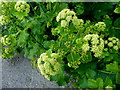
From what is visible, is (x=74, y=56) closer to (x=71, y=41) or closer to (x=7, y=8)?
(x=71, y=41)

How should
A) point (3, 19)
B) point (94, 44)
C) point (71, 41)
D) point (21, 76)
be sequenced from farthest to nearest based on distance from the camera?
point (21, 76) → point (3, 19) → point (71, 41) → point (94, 44)

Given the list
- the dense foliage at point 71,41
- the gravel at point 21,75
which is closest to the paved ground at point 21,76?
the gravel at point 21,75

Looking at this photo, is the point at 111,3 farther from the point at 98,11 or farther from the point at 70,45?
the point at 70,45

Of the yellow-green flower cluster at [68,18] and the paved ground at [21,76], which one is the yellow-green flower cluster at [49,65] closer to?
the yellow-green flower cluster at [68,18]

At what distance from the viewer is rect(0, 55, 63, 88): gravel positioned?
74.6 inches

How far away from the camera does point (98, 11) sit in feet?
5.75

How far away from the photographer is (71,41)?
1.35 m

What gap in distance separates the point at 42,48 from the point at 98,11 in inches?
21.1

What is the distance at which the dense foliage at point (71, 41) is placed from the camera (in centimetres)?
123

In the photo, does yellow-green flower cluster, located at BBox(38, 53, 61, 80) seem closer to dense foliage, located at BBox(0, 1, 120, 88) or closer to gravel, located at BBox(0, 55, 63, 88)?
dense foliage, located at BBox(0, 1, 120, 88)

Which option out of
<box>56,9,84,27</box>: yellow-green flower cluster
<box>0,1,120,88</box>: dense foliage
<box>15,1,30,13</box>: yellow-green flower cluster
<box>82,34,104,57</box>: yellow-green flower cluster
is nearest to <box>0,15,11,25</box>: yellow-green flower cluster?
<box>0,1,120,88</box>: dense foliage

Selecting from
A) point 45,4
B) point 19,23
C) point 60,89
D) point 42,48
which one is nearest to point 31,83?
point 60,89

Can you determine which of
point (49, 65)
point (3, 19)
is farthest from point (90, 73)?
point (3, 19)

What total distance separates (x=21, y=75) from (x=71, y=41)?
0.82 meters
